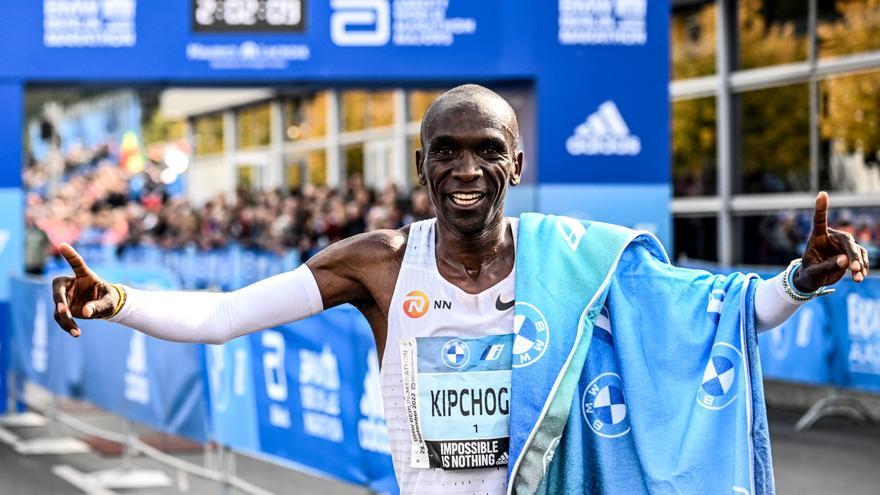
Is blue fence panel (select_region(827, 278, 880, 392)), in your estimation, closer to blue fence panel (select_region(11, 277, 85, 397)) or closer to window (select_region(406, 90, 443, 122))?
blue fence panel (select_region(11, 277, 85, 397))

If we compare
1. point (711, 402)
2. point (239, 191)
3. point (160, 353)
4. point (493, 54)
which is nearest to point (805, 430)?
point (493, 54)

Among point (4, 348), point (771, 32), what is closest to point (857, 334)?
point (771, 32)

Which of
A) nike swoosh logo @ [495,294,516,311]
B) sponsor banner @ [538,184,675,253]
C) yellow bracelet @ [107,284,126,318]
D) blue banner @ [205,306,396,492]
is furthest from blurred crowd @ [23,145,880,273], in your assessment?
yellow bracelet @ [107,284,126,318]

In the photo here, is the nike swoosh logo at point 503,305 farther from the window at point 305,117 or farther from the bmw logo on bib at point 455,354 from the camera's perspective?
the window at point 305,117

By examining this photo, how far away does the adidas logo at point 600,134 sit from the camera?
1448 cm

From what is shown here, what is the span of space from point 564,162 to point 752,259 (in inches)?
180

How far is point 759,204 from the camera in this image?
17.7 meters

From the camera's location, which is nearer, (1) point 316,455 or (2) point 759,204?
(1) point 316,455

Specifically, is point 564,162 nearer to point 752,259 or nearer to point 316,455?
point 752,259

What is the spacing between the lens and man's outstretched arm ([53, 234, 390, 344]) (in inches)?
143

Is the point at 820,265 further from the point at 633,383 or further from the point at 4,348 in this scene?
the point at 4,348

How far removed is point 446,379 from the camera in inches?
142

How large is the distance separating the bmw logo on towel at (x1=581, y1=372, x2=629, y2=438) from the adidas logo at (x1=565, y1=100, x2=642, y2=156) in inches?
434

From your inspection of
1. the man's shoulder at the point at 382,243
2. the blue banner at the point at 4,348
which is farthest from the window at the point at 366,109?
the man's shoulder at the point at 382,243
